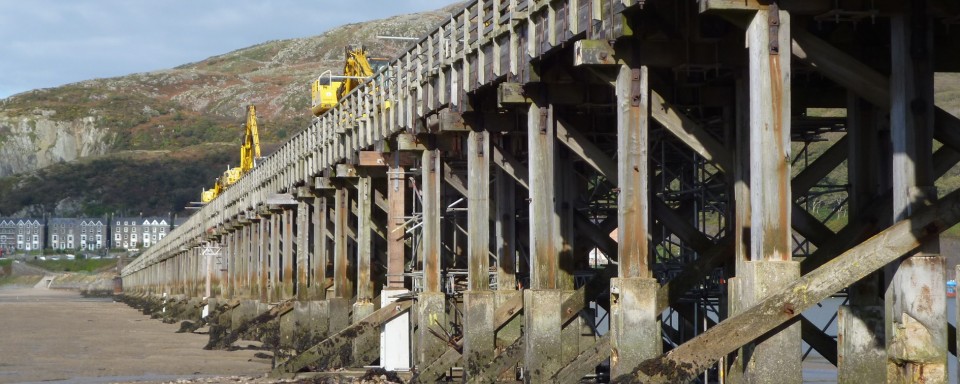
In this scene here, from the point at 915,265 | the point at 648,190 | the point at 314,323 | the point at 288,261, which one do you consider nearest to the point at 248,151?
the point at 288,261

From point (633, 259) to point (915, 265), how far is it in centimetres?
340

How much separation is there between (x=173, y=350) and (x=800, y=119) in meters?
23.0

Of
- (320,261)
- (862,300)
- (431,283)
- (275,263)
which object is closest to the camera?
(862,300)

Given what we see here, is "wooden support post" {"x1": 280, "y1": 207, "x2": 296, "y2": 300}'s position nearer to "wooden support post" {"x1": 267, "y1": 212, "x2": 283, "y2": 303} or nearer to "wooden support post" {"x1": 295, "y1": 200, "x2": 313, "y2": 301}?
"wooden support post" {"x1": 267, "y1": 212, "x2": 283, "y2": 303}

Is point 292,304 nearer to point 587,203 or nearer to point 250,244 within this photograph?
point 587,203

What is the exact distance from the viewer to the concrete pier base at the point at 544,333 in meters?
19.0

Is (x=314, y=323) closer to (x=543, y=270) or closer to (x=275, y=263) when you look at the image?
(x=275, y=263)

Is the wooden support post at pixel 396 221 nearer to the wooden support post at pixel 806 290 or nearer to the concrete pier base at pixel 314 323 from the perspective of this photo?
the concrete pier base at pixel 314 323

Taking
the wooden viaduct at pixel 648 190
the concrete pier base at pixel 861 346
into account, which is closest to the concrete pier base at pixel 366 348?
the wooden viaduct at pixel 648 190

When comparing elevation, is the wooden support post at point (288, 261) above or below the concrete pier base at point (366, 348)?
above

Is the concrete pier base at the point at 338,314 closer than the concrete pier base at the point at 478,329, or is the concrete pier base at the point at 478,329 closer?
the concrete pier base at the point at 478,329

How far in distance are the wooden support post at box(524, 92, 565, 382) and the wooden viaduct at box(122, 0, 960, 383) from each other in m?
0.03

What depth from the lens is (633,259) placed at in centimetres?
1555

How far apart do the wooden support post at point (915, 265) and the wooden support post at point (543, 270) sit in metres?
6.61
